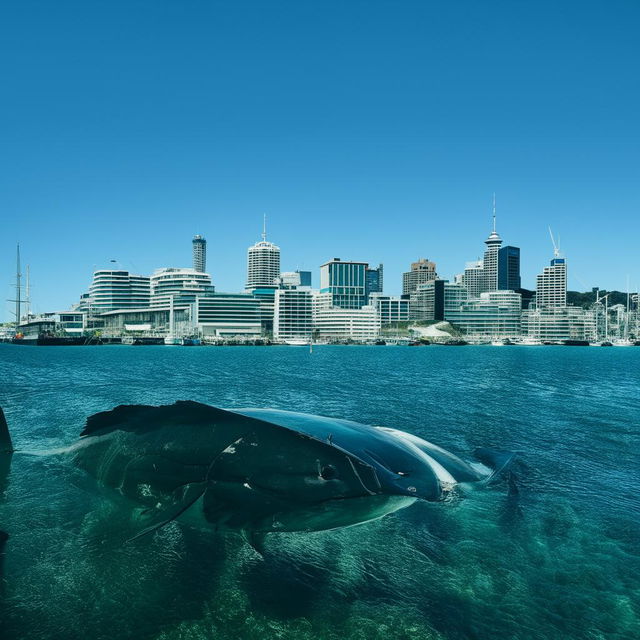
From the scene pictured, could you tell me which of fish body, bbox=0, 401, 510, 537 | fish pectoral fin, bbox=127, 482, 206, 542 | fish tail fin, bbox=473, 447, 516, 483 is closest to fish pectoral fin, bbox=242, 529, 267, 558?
fish body, bbox=0, 401, 510, 537

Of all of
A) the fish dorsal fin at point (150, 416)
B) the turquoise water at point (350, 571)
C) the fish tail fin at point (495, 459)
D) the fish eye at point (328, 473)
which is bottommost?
the fish tail fin at point (495, 459)

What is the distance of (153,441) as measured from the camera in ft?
34.5

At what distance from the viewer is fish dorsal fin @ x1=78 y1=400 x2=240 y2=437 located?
395 inches

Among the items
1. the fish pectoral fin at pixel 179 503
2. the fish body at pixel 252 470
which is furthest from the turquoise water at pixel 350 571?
the fish pectoral fin at pixel 179 503

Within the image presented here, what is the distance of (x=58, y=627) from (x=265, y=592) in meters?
3.19

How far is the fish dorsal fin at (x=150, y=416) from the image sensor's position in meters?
10.0

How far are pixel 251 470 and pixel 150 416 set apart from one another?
355 cm

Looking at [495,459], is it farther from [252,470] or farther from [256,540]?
[252,470]

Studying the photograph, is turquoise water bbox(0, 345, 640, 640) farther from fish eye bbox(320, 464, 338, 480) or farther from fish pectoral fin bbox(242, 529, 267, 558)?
fish eye bbox(320, 464, 338, 480)

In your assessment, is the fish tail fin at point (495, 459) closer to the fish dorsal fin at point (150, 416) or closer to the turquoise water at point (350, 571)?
the turquoise water at point (350, 571)

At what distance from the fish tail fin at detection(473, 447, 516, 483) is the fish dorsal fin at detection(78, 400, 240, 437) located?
9636 millimetres

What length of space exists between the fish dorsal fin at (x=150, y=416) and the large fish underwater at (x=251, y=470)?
1.0 inches

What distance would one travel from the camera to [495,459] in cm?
1802

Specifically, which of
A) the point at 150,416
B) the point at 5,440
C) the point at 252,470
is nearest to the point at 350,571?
the point at 252,470
